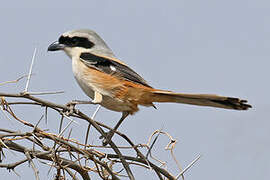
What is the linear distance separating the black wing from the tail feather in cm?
39

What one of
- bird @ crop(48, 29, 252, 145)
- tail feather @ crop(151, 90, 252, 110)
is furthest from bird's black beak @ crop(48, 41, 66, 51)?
tail feather @ crop(151, 90, 252, 110)

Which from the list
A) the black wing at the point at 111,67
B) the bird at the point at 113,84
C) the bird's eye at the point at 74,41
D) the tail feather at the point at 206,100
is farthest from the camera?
the bird's eye at the point at 74,41

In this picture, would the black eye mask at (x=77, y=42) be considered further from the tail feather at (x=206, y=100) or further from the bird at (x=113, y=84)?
the tail feather at (x=206, y=100)

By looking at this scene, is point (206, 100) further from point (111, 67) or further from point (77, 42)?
point (77, 42)

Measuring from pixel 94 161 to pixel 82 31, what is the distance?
2.21 meters

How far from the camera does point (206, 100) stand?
3449 mm

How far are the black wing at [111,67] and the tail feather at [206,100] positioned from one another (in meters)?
0.39

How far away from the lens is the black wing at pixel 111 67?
166 inches

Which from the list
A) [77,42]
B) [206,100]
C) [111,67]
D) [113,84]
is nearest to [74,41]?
[77,42]

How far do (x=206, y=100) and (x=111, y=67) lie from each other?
1.19 metres

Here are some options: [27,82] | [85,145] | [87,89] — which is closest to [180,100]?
[87,89]

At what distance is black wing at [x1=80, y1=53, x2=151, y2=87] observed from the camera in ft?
13.8

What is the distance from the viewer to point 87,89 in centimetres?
416

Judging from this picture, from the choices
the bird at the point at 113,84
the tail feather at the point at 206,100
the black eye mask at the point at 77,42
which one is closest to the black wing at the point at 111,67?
the bird at the point at 113,84
